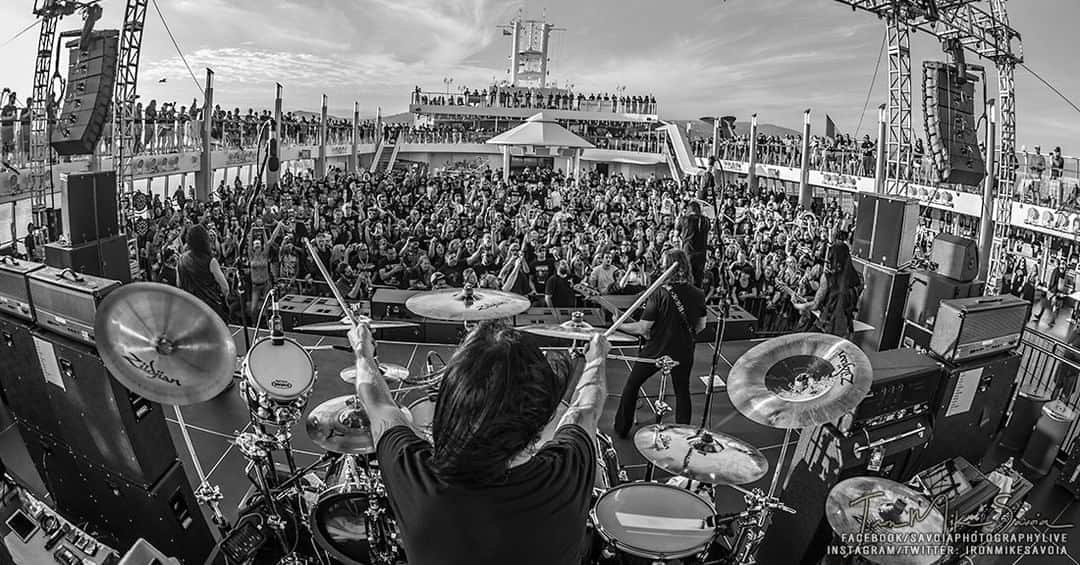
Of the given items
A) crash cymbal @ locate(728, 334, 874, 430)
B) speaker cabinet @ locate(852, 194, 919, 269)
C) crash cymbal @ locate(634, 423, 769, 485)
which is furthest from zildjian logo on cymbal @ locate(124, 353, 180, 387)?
speaker cabinet @ locate(852, 194, 919, 269)

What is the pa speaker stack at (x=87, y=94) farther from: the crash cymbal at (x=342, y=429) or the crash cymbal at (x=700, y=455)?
the crash cymbal at (x=700, y=455)

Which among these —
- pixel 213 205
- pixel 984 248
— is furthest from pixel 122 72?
pixel 984 248

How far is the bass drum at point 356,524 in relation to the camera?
2.67 m

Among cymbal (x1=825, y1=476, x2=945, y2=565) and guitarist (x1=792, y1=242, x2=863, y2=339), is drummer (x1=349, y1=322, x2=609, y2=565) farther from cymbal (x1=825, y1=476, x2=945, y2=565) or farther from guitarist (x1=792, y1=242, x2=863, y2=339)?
guitarist (x1=792, y1=242, x2=863, y2=339)

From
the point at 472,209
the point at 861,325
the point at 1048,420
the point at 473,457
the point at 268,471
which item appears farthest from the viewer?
the point at 472,209

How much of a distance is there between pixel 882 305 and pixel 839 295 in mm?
404

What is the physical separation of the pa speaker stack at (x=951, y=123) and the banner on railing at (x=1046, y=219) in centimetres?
482

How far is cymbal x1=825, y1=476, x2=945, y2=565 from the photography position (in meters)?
2.55

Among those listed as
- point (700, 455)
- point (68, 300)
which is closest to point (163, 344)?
point (68, 300)

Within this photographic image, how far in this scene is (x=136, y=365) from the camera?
250 centimetres

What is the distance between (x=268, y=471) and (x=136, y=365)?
92cm

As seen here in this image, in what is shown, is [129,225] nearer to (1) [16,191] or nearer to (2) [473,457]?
(1) [16,191]

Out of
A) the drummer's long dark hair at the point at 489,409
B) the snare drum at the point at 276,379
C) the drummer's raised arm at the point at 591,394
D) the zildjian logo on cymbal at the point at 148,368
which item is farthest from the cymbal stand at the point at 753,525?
the zildjian logo on cymbal at the point at 148,368

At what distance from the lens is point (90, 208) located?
198 inches
